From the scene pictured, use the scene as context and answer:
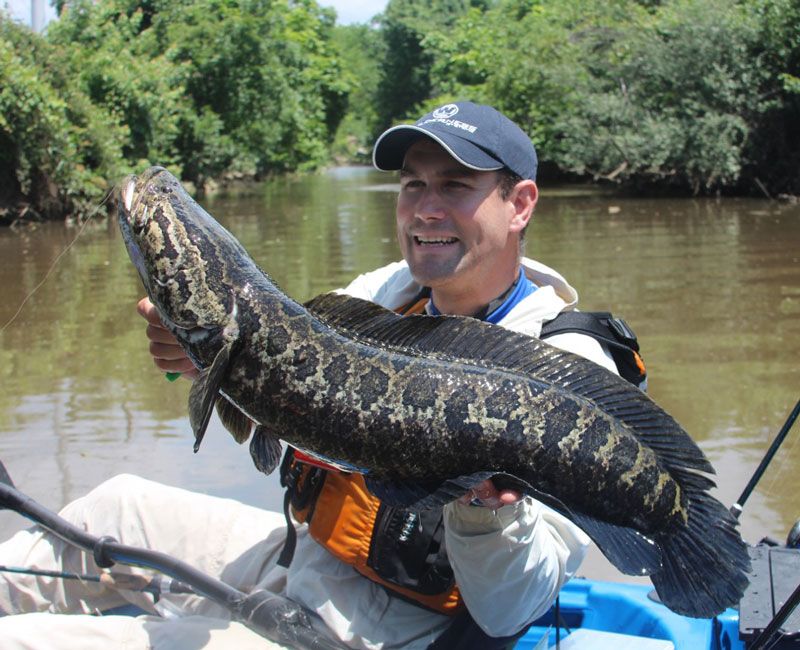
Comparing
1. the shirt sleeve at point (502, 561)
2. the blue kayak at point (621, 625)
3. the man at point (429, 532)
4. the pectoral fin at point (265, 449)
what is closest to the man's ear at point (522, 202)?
the man at point (429, 532)

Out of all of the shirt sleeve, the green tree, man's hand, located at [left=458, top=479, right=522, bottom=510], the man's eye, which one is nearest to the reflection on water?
the green tree

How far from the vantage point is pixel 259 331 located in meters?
2.39

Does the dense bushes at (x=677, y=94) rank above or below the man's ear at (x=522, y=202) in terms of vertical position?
above

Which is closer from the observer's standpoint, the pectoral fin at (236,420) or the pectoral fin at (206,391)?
the pectoral fin at (206,391)

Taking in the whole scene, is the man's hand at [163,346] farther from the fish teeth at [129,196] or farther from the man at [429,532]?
the fish teeth at [129,196]

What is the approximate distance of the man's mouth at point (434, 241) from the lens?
2.95 meters

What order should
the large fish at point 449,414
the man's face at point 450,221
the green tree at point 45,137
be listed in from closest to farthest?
the large fish at point 449,414 → the man's face at point 450,221 → the green tree at point 45,137

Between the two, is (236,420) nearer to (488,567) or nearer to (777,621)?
(488,567)

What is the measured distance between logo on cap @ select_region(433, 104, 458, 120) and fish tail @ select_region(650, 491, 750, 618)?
138cm

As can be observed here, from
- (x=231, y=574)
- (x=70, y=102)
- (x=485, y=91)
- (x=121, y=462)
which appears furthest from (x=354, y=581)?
(x=485, y=91)

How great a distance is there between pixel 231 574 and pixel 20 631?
2.65 ft

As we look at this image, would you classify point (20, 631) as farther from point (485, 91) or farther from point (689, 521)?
point (485, 91)

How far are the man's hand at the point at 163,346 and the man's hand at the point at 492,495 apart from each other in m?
0.82

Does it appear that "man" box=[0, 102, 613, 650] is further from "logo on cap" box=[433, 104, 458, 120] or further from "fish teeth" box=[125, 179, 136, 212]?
"fish teeth" box=[125, 179, 136, 212]
